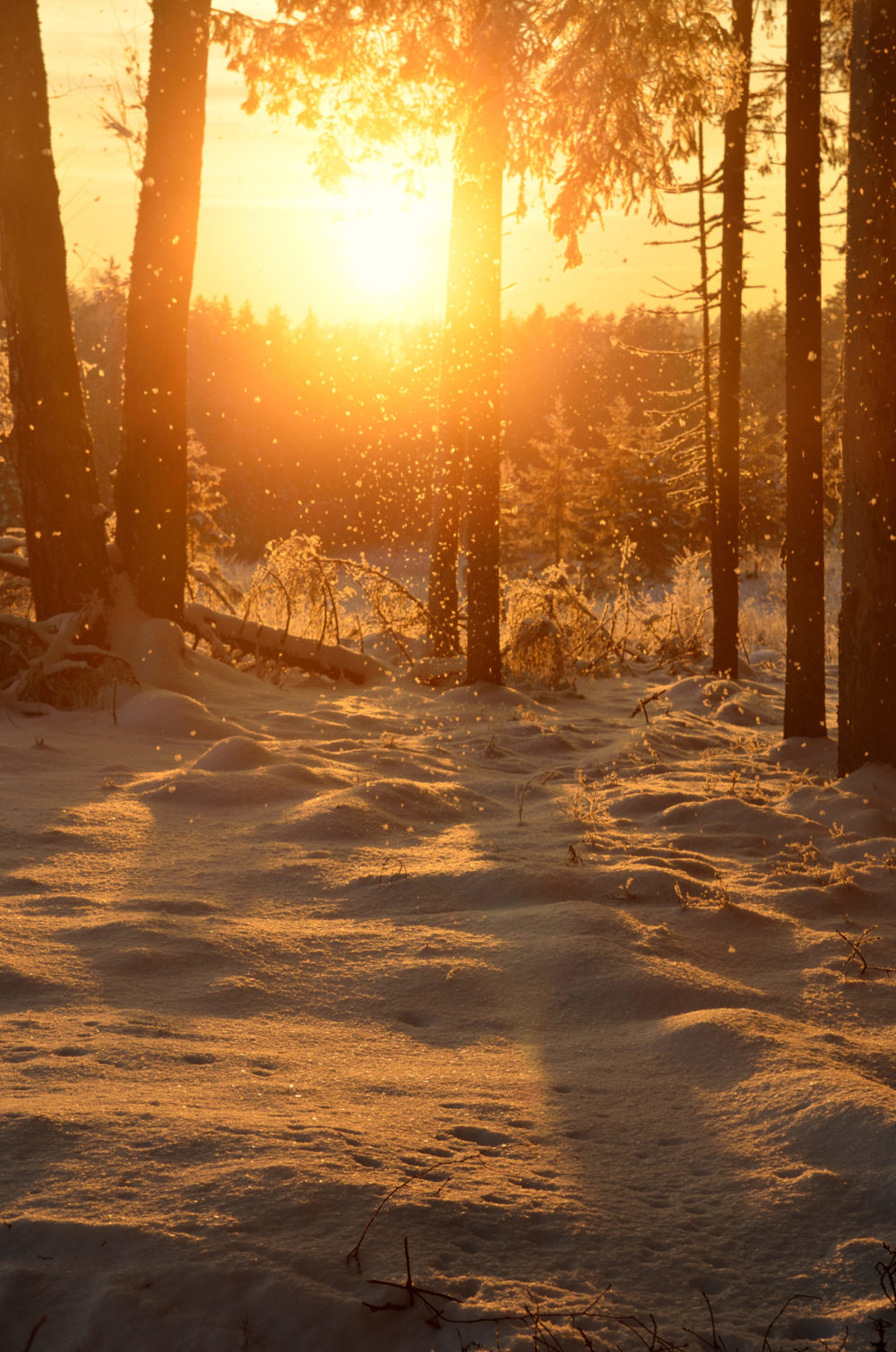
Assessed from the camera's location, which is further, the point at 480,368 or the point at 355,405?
the point at 355,405

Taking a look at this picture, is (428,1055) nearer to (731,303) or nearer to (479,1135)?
(479,1135)

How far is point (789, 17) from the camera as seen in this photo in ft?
24.8

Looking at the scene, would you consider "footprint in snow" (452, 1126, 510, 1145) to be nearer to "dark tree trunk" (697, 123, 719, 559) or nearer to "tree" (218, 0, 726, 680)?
"tree" (218, 0, 726, 680)

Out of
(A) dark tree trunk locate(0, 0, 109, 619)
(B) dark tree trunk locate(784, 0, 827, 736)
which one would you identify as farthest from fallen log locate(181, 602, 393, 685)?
(B) dark tree trunk locate(784, 0, 827, 736)

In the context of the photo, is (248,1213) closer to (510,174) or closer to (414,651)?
(510,174)

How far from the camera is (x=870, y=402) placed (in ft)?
19.8

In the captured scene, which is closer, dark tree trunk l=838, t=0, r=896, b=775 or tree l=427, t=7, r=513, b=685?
dark tree trunk l=838, t=0, r=896, b=775

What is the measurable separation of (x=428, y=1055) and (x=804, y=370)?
6.07 metres

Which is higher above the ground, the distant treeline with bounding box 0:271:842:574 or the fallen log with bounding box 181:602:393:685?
the distant treeline with bounding box 0:271:842:574

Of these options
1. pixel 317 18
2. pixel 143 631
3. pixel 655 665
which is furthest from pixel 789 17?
pixel 655 665

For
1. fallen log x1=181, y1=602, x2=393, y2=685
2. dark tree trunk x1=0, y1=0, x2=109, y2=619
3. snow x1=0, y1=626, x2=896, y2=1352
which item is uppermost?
dark tree trunk x1=0, y1=0, x2=109, y2=619

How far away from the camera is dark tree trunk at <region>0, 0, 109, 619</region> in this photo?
6.65 metres

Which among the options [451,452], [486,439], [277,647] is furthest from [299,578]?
[451,452]

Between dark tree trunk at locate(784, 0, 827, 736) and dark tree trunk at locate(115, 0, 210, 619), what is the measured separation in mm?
4144
